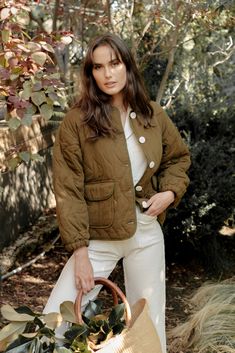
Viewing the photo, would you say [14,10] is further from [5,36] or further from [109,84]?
[109,84]

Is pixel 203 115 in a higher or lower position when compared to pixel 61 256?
higher

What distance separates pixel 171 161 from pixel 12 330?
1.16m

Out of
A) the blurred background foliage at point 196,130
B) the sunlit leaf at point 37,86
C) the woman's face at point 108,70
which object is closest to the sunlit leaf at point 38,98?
the sunlit leaf at point 37,86

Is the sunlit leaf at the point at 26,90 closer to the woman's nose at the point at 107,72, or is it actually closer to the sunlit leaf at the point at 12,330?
the woman's nose at the point at 107,72

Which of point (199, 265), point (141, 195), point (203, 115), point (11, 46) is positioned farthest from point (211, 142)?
point (11, 46)

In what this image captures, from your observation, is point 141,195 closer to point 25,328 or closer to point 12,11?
point 25,328

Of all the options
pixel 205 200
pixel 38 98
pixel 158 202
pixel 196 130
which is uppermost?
pixel 38 98

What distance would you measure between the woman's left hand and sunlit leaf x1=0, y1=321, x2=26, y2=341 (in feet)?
2.60

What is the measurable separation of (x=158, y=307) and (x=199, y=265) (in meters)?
2.62

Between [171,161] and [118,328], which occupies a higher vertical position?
[171,161]

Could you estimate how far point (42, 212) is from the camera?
654 centimetres

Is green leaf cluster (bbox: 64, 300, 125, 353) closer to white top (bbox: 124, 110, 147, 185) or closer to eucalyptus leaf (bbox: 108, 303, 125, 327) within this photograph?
eucalyptus leaf (bbox: 108, 303, 125, 327)

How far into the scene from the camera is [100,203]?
2.91 m

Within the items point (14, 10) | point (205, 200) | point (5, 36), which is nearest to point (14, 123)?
point (5, 36)
